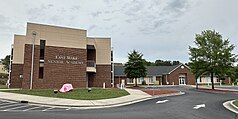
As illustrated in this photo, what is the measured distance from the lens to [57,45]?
28.0 metres

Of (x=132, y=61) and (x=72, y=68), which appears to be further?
(x=132, y=61)

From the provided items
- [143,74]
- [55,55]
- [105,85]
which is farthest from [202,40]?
[55,55]

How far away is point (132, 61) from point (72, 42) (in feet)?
47.5

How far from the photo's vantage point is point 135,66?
4034cm

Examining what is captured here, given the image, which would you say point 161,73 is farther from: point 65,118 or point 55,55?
point 65,118

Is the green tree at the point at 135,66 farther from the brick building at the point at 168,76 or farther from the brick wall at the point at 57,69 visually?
the brick wall at the point at 57,69

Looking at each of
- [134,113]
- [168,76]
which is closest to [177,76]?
[168,76]

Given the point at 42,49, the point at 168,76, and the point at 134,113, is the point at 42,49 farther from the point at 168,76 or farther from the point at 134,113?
the point at 168,76

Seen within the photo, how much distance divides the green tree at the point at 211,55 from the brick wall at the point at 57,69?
16164mm

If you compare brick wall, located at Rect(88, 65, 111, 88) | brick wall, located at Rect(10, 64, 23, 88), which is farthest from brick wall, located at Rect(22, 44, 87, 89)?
brick wall, located at Rect(10, 64, 23, 88)

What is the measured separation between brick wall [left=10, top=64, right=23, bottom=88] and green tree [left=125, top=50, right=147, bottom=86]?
18259mm

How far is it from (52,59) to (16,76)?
27.3ft

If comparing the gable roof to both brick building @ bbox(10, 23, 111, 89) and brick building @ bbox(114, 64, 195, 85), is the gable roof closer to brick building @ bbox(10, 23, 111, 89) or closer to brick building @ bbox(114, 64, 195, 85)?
brick building @ bbox(114, 64, 195, 85)

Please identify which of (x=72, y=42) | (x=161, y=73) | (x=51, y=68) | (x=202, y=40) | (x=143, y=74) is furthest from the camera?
(x=161, y=73)
